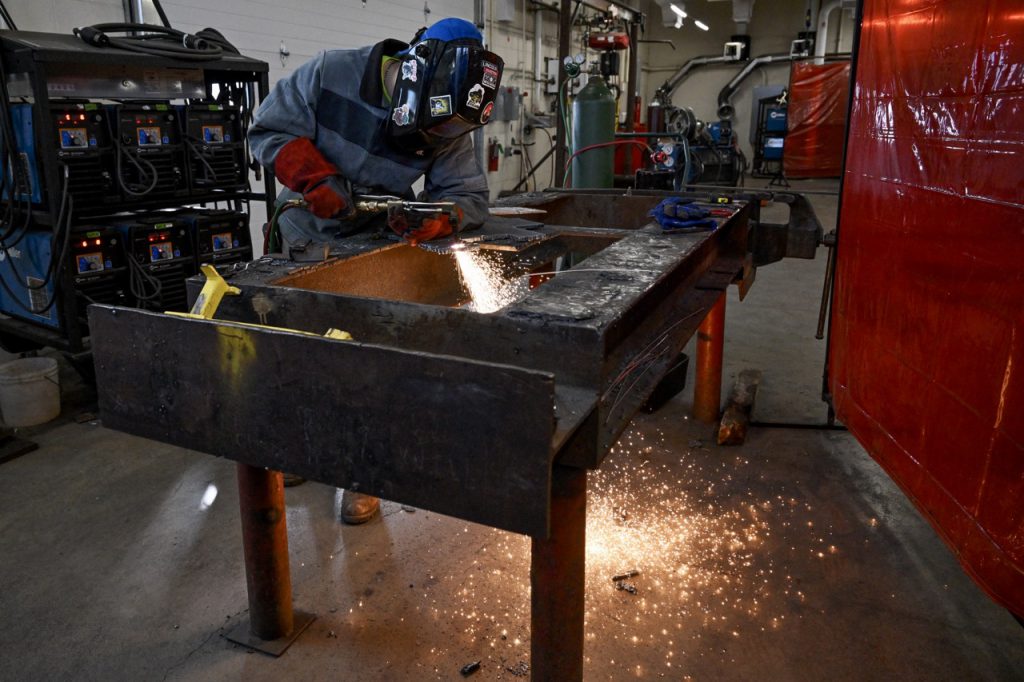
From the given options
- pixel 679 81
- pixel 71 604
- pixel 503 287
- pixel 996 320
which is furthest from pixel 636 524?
pixel 679 81

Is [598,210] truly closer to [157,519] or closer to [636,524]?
[636,524]

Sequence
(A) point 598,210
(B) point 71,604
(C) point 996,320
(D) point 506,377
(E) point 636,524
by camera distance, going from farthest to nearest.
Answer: (A) point 598,210, (E) point 636,524, (B) point 71,604, (C) point 996,320, (D) point 506,377

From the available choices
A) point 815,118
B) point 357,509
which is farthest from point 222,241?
point 815,118

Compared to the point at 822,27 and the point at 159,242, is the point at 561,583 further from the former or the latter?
the point at 822,27

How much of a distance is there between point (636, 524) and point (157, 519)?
161 centimetres

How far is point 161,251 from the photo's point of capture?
3613 millimetres

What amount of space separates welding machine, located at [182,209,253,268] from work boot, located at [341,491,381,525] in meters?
1.80

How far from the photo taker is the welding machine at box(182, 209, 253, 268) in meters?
3.77

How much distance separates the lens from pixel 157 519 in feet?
8.05

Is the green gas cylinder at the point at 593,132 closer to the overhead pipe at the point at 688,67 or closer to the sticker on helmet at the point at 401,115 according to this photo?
the sticker on helmet at the point at 401,115

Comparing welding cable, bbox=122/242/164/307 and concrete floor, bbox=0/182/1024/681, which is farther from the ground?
welding cable, bbox=122/242/164/307

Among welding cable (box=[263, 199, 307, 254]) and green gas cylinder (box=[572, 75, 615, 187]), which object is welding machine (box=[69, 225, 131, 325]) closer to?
welding cable (box=[263, 199, 307, 254])

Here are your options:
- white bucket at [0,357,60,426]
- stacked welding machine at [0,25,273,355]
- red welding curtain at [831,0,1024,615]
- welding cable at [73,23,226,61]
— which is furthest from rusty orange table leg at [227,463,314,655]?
welding cable at [73,23,226,61]

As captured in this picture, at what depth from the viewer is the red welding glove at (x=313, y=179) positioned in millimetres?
1986
